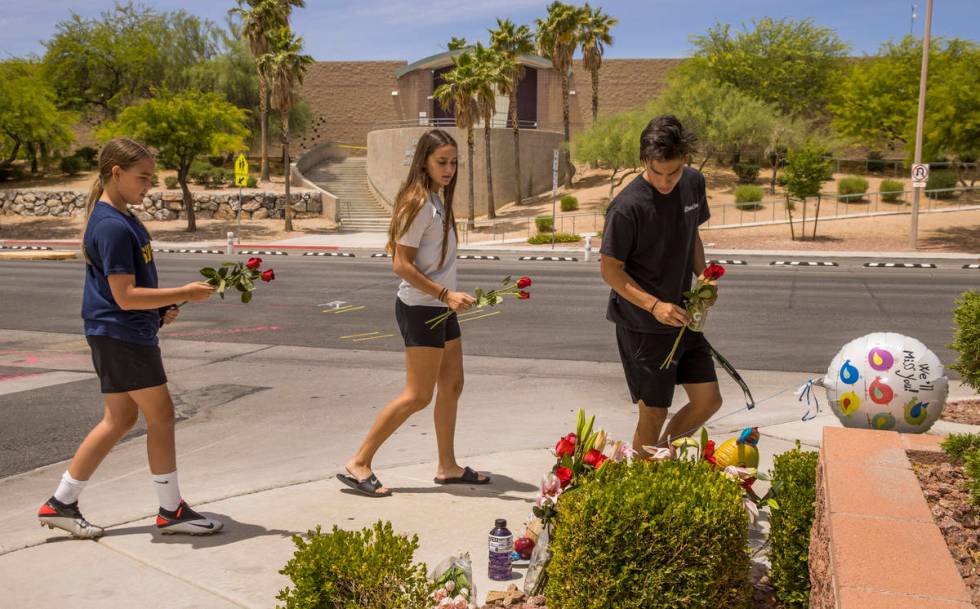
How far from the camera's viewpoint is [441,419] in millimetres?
5461

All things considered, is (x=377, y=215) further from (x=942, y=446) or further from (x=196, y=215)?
(x=942, y=446)

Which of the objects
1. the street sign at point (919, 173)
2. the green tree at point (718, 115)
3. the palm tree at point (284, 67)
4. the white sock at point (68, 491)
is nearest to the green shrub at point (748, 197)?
the green tree at point (718, 115)

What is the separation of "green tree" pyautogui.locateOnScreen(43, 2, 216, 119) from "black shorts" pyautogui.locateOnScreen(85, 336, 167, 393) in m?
57.8

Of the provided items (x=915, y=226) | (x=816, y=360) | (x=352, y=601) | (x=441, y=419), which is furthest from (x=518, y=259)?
(x=352, y=601)

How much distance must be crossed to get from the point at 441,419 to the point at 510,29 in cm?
4312

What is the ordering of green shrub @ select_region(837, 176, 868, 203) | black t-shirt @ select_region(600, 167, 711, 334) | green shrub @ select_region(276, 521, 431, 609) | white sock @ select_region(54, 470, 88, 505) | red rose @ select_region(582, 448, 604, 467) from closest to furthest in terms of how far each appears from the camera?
green shrub @ select_region(276, 521, 431, 609)
red rose @ select_region(582, 448, 604, 467)
black t-shirt @ select_region(600, 167, 711, 334)
white sock @ select_region(54, 470, 88, 505)
green shrub @ select_region(837, 176, 868, 203)

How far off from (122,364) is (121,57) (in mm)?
59973

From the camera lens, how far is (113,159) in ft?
14.8

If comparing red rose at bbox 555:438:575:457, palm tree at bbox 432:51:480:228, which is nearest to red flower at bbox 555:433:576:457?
red rose at bbox 555:438:575:457

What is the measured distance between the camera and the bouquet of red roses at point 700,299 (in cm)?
423

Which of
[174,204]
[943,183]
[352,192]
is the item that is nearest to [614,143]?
[352,192]

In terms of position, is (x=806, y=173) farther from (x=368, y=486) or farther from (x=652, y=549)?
(x=652, y=549)

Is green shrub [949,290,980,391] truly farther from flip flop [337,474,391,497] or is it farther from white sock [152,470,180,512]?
white sock [152,470,180,512]

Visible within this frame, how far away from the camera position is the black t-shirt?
4.38 meters
